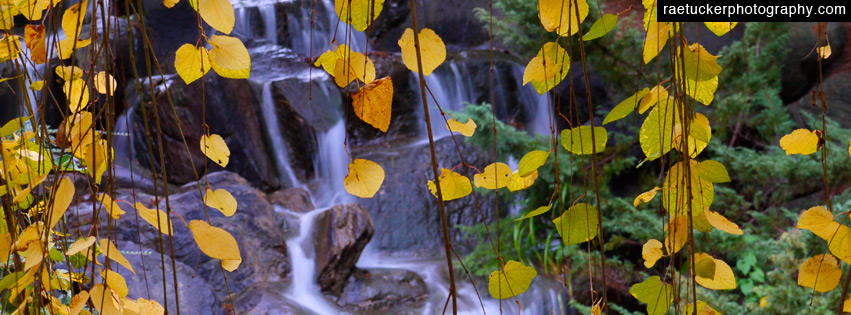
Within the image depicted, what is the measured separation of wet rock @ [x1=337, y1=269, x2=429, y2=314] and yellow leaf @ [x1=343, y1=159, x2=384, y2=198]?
275cm

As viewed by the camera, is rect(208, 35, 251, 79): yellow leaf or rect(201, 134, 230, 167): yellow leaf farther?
rect(201, 134, 230, 167): yellow leaf

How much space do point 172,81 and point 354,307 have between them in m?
2.58

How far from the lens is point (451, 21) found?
23.0 ft

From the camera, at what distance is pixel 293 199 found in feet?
13.9

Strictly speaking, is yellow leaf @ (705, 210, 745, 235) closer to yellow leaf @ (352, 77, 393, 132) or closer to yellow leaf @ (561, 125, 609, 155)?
yellow leaf @ (561, 125, 609, 155)

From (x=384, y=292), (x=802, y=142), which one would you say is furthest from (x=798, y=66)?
(x=802, y=142)

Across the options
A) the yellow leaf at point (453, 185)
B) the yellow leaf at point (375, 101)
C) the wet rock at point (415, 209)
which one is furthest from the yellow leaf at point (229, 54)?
the wet rock at point (415, 209)

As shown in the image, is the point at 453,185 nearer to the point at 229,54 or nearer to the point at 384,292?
the point at 229,54

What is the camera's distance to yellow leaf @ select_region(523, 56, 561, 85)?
21.1 inches

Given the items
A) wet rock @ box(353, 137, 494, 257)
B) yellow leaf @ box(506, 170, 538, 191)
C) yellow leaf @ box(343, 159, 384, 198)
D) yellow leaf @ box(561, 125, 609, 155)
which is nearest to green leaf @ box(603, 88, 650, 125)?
yellow leaf @ box(561, 125, 609, 155)

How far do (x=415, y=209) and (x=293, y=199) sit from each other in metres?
0.90

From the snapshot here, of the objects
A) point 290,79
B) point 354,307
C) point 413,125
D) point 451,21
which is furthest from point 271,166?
point 451,21

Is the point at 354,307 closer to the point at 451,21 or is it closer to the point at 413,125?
the point at 413,125

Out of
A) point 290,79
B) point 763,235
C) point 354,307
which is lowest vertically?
point 354,307
